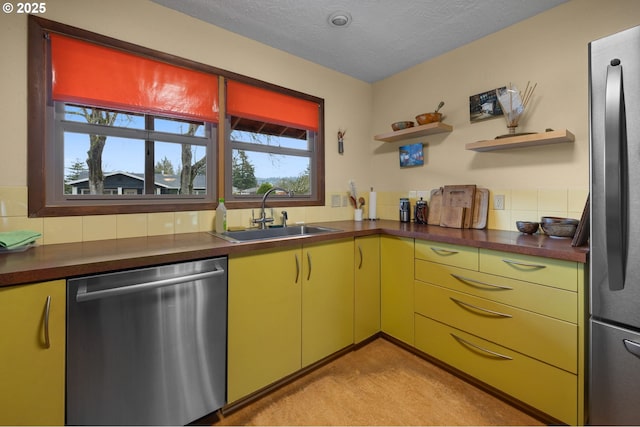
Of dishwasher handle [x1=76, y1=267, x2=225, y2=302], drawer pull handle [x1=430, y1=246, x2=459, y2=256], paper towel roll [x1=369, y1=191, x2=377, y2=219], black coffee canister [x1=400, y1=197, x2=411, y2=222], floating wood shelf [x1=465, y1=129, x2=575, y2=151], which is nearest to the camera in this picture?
dishwasher handle [x1=76, y1=267, x2=225, y2=302]

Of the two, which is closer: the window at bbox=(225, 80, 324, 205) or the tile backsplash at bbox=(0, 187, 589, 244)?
the tile backsplash at bbox=(0, 187, 589, 244)

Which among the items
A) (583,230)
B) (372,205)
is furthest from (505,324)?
(372,205)

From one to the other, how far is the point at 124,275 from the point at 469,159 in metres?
2.45

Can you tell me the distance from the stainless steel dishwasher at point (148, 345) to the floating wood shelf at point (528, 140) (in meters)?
1.92

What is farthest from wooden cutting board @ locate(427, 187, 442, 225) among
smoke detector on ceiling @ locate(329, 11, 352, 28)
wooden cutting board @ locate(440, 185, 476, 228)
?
smoke detector on ceiling @ locate(329, 11, 352, 28)

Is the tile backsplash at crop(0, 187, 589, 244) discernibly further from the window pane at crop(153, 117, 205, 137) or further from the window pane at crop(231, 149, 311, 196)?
the window pane at crop(153, 117, 205, 137)

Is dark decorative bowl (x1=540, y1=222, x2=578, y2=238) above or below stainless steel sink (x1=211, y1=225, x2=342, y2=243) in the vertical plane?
above

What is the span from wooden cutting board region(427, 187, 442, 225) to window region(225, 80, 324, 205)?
99cm

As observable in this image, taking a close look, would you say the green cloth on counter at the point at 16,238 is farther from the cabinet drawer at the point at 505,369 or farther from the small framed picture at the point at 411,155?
the small framed picture at the point at 411,155

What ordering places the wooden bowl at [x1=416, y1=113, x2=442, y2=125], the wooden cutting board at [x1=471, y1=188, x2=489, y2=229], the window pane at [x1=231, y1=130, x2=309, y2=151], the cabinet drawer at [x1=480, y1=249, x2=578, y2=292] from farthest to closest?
the wooden bowl at [x1=416, y1=113, x2=442, y2=125]
the window pane at [x1=231, y1=130, x2=309, y2=151]
the wooden cutting board at [x1=471, y1=188, x2=489, y2=229]
the cabinet drawer at [x1=480, y1=249, x2=578, y2=292]

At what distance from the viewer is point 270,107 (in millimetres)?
2303

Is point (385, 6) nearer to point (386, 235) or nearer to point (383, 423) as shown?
point (386, 235)

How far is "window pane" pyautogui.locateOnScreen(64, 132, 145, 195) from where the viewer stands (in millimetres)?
1631

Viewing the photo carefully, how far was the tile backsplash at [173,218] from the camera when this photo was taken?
4.67 feet
